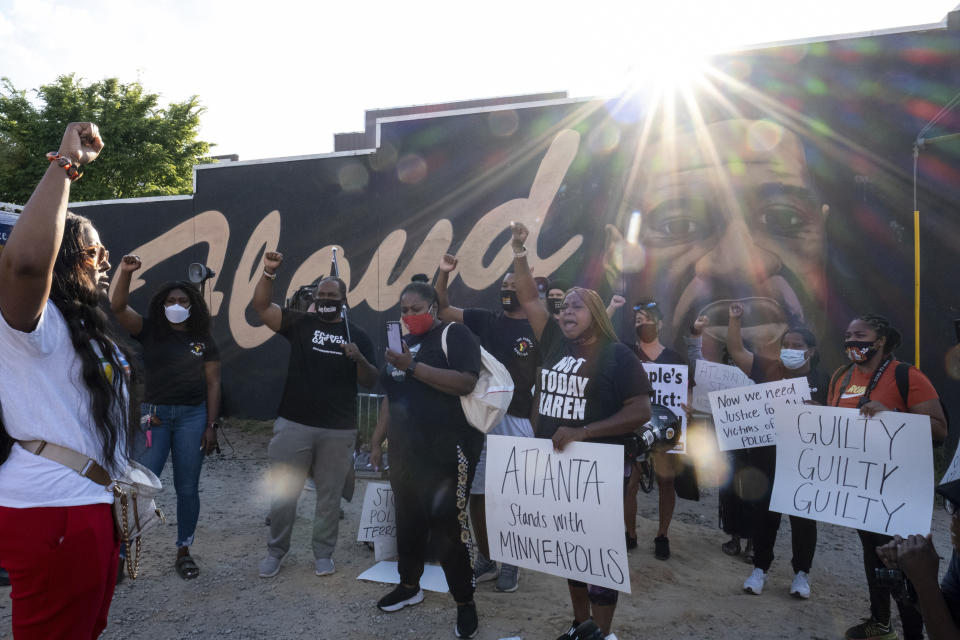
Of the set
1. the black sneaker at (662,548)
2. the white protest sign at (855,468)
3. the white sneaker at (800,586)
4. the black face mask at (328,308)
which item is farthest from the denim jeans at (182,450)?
the white sneaker at (800,586)

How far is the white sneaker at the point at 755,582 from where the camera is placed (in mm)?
4812

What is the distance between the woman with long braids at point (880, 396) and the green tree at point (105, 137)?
2543 cm

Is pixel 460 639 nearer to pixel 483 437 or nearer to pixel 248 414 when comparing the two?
pixel 483 437

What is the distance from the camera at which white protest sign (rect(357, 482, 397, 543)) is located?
5168mm

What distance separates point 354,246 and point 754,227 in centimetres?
666

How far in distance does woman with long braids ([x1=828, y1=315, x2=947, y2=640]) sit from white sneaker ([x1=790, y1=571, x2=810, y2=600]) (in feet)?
1.74

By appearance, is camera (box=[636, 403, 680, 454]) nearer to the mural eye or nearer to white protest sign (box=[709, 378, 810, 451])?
white protest sign (box=[709, 378, 810, 451])

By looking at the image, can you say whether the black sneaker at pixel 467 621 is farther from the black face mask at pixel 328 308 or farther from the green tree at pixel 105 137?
the green tree at pixel 105 137

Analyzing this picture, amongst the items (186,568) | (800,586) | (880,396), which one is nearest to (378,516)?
(186,568)

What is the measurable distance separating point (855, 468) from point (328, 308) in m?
3.86

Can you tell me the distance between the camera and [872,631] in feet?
13.1

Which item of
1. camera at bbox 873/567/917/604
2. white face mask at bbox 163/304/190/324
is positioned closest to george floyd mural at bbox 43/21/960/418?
white face mask at bbox 163/304/190/324

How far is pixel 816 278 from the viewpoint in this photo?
8.45 meters

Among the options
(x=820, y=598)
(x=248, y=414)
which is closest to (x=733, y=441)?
(x=820, y=598)
